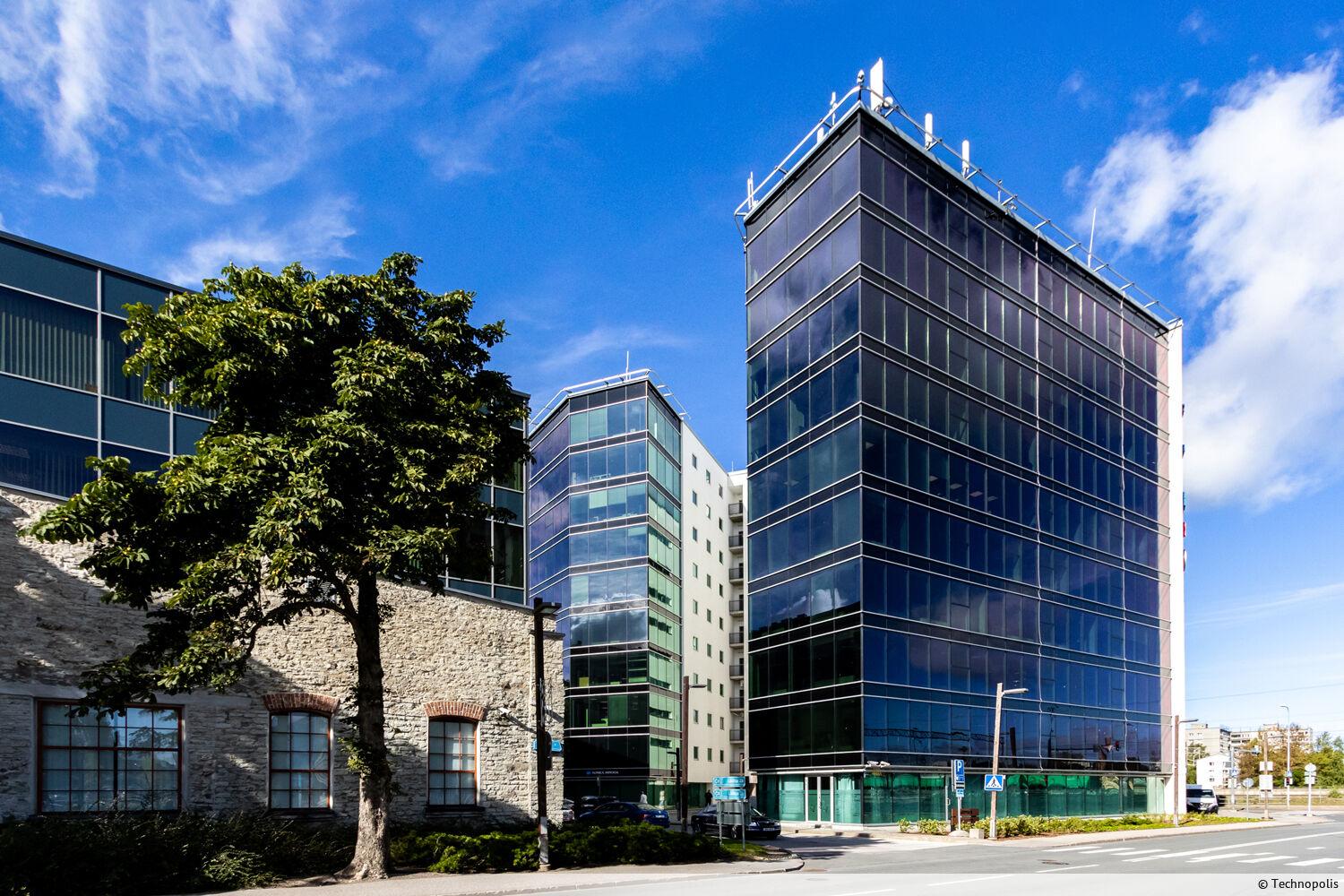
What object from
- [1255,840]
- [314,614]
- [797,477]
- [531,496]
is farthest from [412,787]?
[531,496]

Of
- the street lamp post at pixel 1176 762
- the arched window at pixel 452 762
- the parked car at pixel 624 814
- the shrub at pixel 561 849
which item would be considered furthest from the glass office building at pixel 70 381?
the street lamp post at pixel 1176 762

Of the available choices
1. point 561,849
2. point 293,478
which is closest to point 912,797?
point 561,849

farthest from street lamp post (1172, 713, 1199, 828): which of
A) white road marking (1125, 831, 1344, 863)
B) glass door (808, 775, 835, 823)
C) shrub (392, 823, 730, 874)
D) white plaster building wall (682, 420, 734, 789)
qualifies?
shrub (392, 823, 730, 874)

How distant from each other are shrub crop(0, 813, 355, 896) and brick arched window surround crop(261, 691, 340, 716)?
8.26ft

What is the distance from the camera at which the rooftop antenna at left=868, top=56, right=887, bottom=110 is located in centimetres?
5131

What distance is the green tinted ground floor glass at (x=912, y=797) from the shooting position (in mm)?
46219

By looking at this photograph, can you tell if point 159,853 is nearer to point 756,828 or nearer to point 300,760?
point 300,760

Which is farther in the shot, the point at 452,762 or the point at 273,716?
the point at 452,762

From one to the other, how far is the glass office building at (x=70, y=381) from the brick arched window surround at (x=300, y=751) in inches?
214

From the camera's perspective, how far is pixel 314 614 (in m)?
26.7

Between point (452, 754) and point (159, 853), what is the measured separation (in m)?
9.35

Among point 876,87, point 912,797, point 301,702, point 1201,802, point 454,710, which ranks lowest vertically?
point 1201,802

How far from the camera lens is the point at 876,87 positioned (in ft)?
171

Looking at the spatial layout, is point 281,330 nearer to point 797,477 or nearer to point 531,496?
point 797,477
